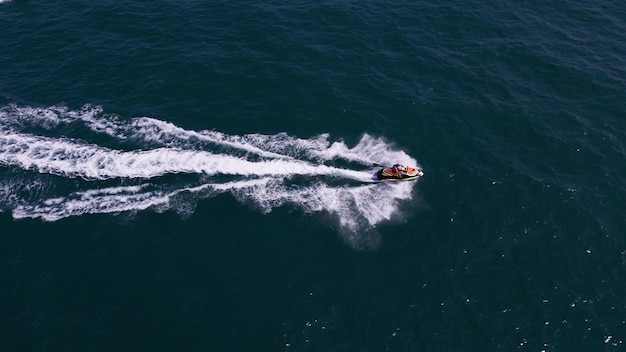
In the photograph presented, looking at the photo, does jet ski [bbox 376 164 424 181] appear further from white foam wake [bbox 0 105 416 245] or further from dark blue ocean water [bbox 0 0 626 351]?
dark blue ocean water [bbox 0 0 626 351]

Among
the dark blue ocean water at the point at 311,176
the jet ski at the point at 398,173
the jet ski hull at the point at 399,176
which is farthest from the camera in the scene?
the jet ski hull at the point at 399,176

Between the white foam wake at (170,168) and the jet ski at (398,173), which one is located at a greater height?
the jet ski at (398,173)

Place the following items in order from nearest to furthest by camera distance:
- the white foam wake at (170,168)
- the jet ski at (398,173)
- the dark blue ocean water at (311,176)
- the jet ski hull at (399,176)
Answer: the dark blue ocean water at (311,176), the white foam wake at (170,168), the jet ski at (398,173), the jet ski hull at (399,176)

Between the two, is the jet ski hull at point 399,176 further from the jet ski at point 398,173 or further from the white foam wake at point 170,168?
the white foam wake at point 170,168

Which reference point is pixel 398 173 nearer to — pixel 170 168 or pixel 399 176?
pixel 399 176

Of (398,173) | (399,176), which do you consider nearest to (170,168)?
(398,173)

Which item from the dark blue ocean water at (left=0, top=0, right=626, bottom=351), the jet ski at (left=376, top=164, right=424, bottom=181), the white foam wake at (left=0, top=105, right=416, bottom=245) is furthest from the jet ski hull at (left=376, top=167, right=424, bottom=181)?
the dark blue ocean water at (left=0, top=0, right=626, bottom=351)

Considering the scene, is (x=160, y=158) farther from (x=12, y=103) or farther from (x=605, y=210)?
(x=605, y=210)

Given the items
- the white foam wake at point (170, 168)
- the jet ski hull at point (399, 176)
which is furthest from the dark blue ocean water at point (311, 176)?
the jet ski hull at point (399, 176)
